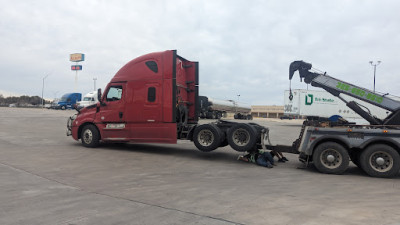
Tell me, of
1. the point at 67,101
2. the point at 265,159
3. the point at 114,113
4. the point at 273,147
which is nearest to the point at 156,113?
the point at 114,113

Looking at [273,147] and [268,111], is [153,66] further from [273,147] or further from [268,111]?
[268,111]

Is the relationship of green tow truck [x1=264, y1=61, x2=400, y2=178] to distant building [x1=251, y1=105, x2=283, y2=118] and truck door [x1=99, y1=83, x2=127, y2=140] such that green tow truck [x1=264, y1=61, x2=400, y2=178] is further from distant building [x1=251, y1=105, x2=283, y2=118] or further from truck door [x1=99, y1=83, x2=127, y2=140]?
distant building [x1=251, y1=105, x2=283, y2=118]

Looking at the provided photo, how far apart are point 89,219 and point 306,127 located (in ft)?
20.7

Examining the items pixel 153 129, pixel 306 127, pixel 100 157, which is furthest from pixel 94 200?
pixel 306 127

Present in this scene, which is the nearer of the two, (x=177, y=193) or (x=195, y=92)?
(x=177, y=193)

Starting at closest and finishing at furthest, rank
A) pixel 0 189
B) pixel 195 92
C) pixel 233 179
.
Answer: pixel 0 189 < pixel 233 179 < pixel 195 92

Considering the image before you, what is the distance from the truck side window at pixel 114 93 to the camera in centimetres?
1068

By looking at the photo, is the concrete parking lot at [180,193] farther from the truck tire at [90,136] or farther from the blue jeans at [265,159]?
the truck tire at [90,136]

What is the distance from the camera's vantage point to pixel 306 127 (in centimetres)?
815

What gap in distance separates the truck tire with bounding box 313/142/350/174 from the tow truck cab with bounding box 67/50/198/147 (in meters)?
4.27

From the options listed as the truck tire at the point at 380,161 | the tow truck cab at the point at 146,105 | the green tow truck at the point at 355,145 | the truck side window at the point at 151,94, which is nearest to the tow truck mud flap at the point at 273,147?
the green tow truck at the point at 355,145

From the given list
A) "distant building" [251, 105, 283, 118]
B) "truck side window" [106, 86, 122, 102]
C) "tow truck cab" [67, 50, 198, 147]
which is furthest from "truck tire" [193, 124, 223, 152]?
"distant building" [251, 105, 283, 118]

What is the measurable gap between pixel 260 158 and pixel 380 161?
3.11m

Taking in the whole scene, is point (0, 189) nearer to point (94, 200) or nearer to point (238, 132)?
point (94, 200)
